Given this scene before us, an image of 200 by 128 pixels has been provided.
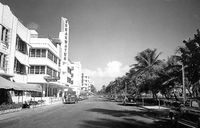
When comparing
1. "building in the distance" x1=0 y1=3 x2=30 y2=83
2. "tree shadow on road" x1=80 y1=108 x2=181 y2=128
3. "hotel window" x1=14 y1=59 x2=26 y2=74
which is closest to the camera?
"tree shadow on road" x1=80 y1=108 x2=181 y2=128

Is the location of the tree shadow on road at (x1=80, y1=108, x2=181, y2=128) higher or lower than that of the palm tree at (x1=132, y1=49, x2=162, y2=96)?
lower

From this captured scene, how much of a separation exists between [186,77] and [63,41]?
140ft

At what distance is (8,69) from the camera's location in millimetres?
27125

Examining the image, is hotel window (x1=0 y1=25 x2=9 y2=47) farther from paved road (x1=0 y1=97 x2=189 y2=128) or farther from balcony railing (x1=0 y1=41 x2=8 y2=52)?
paved road (x1=0 y1=97 x2=189 y2=128)

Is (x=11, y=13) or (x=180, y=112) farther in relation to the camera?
(x=11, y=13)

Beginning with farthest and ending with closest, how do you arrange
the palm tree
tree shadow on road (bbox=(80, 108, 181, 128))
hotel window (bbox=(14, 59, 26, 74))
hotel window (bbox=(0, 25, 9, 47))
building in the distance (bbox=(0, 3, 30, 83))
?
the palm tree
hotel window (bbox=(14, 59, 26, 74))
hotel window (bbox=(0, 25, 9, 47))
building in the distance (bbox=(0, 3, 30, 83))
tree shadow on road (bbox=(80, 108, 181, 128))

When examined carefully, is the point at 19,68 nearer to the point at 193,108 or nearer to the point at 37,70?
the point at 37,70

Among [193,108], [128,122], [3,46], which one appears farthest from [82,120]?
[3,46]

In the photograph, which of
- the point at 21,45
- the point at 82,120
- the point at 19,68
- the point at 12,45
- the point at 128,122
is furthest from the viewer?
the point at 21,45

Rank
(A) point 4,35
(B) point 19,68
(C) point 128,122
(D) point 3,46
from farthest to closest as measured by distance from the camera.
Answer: (B) point 19,68 < (A) point 4,35 < (D) point 3,46 < (C) point 128,122

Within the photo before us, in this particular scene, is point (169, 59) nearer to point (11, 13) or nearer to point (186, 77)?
point (186, 77)

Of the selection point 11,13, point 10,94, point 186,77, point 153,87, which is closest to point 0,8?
point 11,13

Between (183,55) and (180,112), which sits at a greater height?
(183,55)

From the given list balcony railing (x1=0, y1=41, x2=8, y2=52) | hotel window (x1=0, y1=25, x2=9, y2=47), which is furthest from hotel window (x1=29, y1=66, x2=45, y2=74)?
balcony railing (x1=0, y1=41, x2=8, y2=52)
